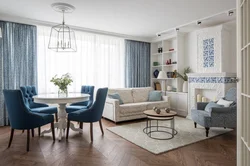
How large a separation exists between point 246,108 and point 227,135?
2.50 m

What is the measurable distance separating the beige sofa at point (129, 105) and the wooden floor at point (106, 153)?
3.50 feet

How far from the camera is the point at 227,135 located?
3.45m

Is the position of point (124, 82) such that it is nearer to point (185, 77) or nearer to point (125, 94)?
point (125, 94)

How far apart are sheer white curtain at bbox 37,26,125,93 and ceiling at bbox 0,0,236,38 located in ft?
1.99

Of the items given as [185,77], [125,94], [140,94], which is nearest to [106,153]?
[125,94]

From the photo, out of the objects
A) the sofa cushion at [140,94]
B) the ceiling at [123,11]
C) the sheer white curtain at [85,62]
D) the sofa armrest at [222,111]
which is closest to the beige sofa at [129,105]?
the sofa cushion at [140,94]

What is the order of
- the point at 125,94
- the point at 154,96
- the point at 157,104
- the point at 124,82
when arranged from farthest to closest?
the point at 124,82, the point at 154,96, the point at 125,94, the point at 157,104

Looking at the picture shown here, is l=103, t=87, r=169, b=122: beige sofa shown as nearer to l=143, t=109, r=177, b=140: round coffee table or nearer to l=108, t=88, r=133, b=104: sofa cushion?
l=108, t=88, r=133, b=104: sofa cushion

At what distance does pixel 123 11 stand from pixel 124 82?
2.73 metres

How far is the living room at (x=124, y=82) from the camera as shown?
2559 mm

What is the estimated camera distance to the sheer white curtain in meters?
4.71

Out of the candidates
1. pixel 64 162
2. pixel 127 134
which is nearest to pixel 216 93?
pixel 127 134

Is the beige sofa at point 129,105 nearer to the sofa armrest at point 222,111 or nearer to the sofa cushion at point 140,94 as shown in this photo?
the sofa cushion at point 140,94

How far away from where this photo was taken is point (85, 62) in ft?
17.5
